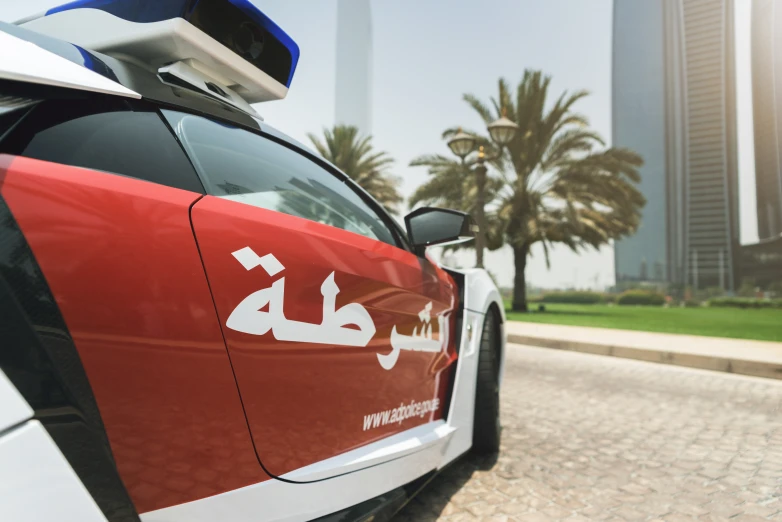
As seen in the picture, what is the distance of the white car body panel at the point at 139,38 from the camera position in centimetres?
114

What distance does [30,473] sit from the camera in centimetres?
64

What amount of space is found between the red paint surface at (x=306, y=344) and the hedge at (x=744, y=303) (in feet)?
115

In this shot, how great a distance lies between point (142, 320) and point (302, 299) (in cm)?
38

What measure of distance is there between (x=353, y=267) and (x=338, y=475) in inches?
20.7

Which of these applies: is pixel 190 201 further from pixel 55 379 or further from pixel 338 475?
pixel 338 475

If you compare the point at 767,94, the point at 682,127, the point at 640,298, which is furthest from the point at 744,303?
the point at 682,127

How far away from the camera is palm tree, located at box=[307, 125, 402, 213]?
21609mm

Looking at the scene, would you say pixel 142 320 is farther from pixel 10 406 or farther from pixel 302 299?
pixel 302 299

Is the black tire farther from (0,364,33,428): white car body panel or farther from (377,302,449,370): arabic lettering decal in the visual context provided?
(0,364,33,428): white car body panel

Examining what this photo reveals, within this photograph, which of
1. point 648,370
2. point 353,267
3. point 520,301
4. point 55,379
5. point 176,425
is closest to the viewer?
point 55,379

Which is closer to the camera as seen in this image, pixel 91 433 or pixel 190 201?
pixel 91 433

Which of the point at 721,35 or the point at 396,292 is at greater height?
the point at 721,35

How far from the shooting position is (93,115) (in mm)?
941

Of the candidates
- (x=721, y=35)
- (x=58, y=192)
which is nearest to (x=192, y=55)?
(x=58, y=192)
